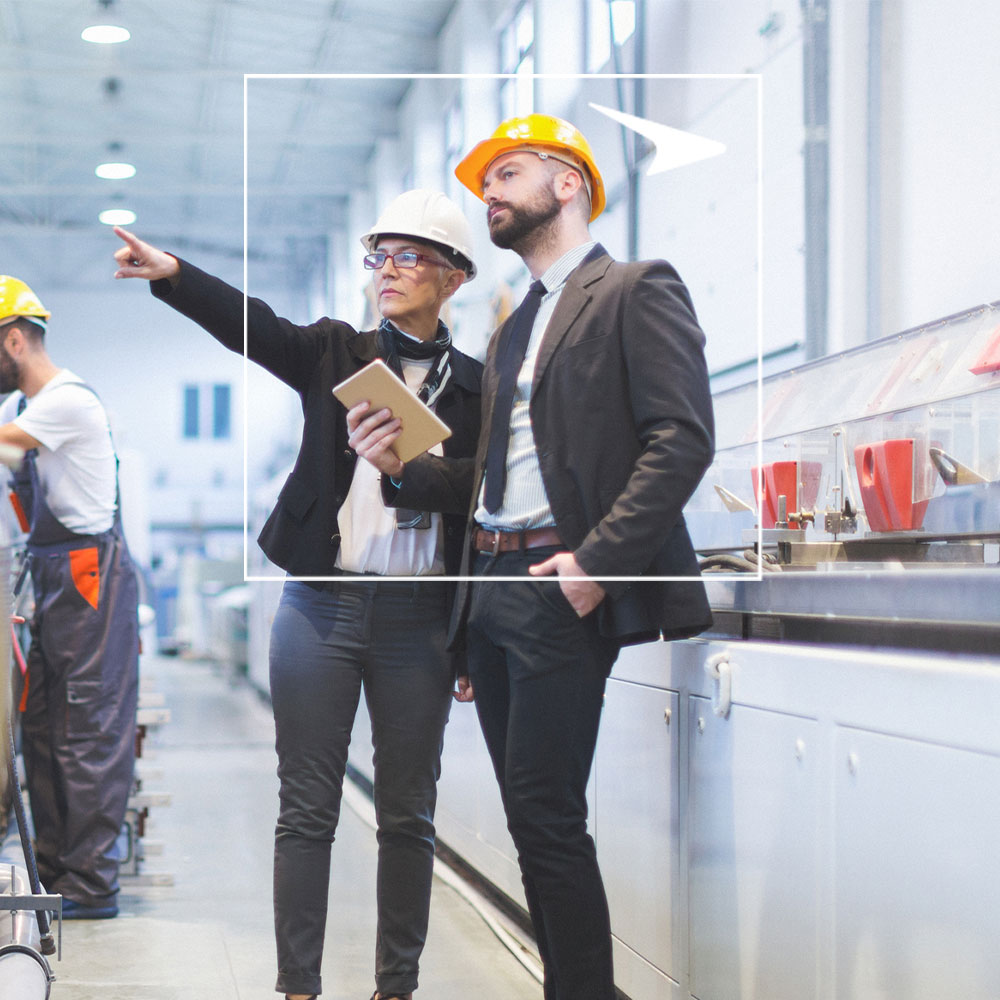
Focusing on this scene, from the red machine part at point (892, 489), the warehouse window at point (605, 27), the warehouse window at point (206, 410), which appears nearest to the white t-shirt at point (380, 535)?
the warehouse window at point (605, 27)

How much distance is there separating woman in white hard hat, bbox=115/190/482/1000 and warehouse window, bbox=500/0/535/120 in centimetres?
18

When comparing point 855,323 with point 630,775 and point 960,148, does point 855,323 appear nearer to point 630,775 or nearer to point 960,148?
point 960,148

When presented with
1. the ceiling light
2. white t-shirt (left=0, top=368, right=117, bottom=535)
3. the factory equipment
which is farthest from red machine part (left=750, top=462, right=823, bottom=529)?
white t-shirt (left=0, top=368, right=117, bottom=535)

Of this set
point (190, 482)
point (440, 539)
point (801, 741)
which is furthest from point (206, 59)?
point (190, 482)

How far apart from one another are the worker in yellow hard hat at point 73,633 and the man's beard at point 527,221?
1.48 m

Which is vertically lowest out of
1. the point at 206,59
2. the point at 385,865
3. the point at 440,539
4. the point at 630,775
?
the point at 385,865

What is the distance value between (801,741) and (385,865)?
76 centimetres

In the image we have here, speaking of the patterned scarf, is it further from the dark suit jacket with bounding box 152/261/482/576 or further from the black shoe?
the black shoe

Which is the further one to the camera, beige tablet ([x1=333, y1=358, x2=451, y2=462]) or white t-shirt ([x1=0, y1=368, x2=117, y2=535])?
white t-shirt ([x1=0, y1=368, x2=117, y2=535])

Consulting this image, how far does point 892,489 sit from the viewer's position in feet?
5.97

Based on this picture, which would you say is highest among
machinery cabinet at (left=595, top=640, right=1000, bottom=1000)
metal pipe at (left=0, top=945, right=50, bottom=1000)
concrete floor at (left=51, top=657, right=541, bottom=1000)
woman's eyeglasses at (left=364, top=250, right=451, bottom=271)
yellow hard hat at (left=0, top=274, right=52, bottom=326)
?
yellow hard hat at (left=0, top=274, right=52, bottom=326)

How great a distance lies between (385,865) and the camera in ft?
6.42

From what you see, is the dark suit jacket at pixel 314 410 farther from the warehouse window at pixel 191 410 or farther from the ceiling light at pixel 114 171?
the warehouse window at pixel 191 410

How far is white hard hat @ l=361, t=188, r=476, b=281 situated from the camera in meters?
1.80
